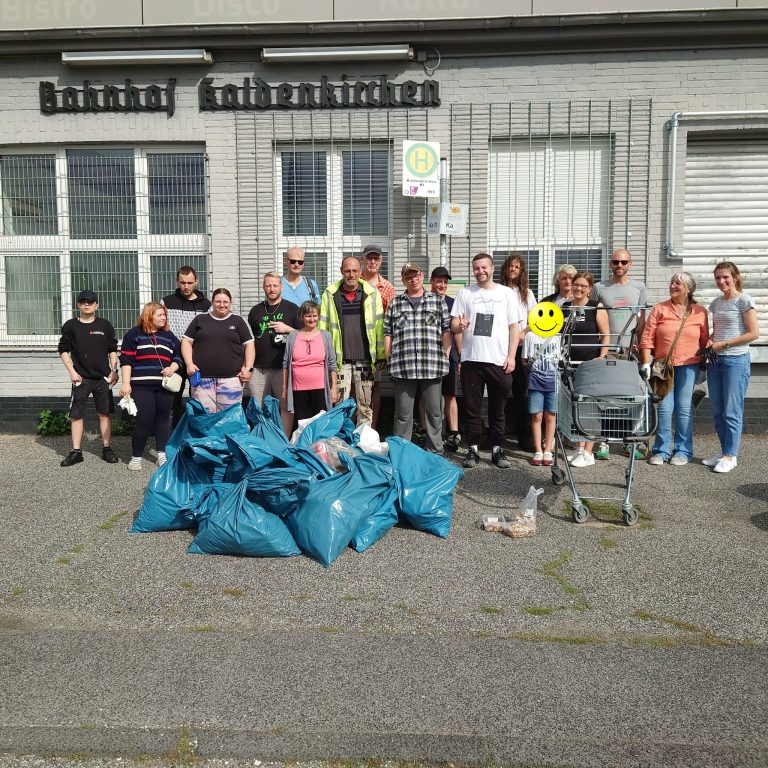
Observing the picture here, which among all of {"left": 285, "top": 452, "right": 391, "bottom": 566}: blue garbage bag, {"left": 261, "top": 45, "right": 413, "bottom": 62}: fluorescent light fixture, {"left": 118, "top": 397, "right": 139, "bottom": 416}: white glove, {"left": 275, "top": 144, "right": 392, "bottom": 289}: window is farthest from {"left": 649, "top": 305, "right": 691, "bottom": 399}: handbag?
{"left": 261, "top": 45, "right": 413, "bottom": 62}: fluorescent light fixture

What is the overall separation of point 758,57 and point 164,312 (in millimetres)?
7465

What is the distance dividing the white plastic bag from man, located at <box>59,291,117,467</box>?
3067mm

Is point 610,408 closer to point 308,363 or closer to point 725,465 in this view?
point 725,465

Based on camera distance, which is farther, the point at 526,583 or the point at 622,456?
the point at 622,456

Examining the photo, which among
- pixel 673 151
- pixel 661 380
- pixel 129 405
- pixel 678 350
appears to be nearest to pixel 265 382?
pixel 129 405

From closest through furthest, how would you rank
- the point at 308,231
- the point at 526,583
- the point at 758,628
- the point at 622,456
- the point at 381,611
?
the point at 758,628
the point at 381,611
the point at 526,583
the point at 622,456
the point at 308,231

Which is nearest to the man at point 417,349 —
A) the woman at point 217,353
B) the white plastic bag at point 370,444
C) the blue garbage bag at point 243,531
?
the white plastic bag at point 370,444

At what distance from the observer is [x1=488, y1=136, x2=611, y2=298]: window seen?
890 centimetres

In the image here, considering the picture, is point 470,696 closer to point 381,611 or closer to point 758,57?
point 381,611

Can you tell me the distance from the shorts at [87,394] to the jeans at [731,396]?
6159mm

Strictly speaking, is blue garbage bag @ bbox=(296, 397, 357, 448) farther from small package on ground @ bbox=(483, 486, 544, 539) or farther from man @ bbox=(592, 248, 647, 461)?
man @ bbox=(592, 248, 647, 461)

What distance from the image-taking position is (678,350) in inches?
274

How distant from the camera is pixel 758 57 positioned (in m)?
8.53

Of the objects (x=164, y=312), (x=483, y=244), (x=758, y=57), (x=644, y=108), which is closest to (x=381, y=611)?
(x=164, y=312)
